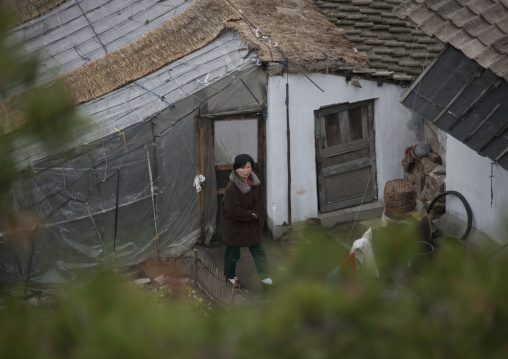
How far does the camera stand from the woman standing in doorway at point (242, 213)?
24.9ft

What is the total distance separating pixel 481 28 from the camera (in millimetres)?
5777

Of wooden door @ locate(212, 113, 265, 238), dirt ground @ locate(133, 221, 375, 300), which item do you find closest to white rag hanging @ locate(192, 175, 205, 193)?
wooden door @ locate(212, 113, 265, 238)

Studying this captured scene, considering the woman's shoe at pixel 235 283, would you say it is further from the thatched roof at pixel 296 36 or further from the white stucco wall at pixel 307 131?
the thatched roof at pixel 296 36

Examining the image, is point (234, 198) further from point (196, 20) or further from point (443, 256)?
point (443, 256)

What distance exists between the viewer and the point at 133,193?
871cm

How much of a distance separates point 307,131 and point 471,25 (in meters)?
3.65

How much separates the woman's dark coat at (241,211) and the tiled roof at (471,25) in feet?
8.49

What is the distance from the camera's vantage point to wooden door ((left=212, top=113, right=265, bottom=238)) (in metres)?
9.16

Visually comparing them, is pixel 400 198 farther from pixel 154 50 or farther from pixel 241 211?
pixel 154 50

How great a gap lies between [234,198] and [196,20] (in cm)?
340

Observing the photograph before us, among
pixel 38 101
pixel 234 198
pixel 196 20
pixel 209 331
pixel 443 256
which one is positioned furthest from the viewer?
pixel 196 20

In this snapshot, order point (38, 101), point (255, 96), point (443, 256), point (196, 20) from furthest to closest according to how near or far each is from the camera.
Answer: point (196, 20) → point (255, 96) → point (38, 101) → point (443, 256)

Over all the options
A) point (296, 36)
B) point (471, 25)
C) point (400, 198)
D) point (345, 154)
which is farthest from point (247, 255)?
point (471, 25)

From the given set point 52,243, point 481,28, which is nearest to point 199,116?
point 52,243
